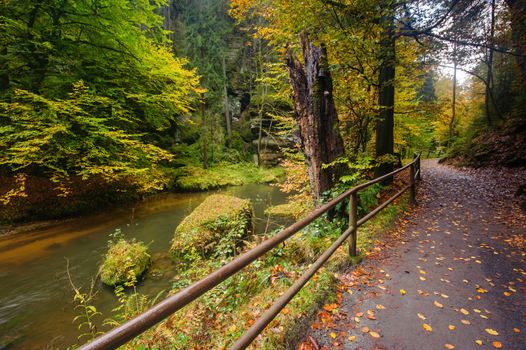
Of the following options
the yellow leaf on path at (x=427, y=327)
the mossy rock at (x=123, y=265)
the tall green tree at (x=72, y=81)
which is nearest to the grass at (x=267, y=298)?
the yellow leaf on path at (x=427, y=327)

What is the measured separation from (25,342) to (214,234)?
4201mm

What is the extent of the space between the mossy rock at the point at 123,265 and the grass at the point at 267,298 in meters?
1.70

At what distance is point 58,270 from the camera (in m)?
6.57

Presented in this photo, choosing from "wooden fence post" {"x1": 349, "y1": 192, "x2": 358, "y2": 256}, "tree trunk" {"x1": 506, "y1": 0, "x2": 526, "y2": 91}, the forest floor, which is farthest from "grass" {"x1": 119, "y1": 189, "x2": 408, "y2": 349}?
"tree trunk" {"x1": 506, "y1": 0, "x2": 526, "y2": 91}

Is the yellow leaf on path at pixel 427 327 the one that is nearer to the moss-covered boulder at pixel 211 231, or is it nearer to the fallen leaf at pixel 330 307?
the fallen leaf at pixel 330 307

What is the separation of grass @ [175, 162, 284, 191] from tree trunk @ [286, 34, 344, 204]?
10.7 meters

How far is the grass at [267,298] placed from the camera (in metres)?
2.73

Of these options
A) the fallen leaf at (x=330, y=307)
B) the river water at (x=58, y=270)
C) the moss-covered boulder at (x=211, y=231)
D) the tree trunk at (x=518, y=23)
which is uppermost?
the tree trunk at (x=518, y=23)

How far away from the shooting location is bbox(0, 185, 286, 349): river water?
4.52 m

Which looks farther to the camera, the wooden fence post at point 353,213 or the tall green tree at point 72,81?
the tall green tree at point 72,81

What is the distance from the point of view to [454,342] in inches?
93.0

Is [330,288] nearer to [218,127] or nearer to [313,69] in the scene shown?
[313,69]

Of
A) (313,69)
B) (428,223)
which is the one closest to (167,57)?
(313,69)

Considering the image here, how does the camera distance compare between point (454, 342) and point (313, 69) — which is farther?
point (313, 69)
